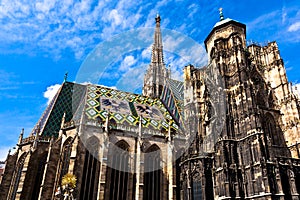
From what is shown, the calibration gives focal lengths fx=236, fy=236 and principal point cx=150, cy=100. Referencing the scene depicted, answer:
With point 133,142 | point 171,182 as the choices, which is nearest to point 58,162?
point 133,142

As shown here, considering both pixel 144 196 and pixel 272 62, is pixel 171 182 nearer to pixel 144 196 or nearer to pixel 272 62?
pixel 144 196

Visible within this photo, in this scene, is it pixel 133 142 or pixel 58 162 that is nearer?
pixel 58 162

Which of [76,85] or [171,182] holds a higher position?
[76,85]

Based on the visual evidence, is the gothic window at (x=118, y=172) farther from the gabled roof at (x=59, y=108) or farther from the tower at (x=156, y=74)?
the tower at (x=156, y=74)

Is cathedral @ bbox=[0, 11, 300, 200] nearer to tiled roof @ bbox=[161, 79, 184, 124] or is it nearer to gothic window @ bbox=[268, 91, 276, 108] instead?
gothic window @ bbox=[268, 91, 276, 108]

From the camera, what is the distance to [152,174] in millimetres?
23188

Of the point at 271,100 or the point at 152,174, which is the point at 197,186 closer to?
the point at 152,174

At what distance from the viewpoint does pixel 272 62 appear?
25938 millimetres

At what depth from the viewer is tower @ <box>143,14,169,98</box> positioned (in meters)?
38.2

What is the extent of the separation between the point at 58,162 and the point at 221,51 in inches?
769

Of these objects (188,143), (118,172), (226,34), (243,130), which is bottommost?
(118,172)

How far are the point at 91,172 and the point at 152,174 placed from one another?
5949 millimetres

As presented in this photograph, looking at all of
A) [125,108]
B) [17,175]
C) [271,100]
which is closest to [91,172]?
[17,175]

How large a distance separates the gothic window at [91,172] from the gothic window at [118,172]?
1.11m
